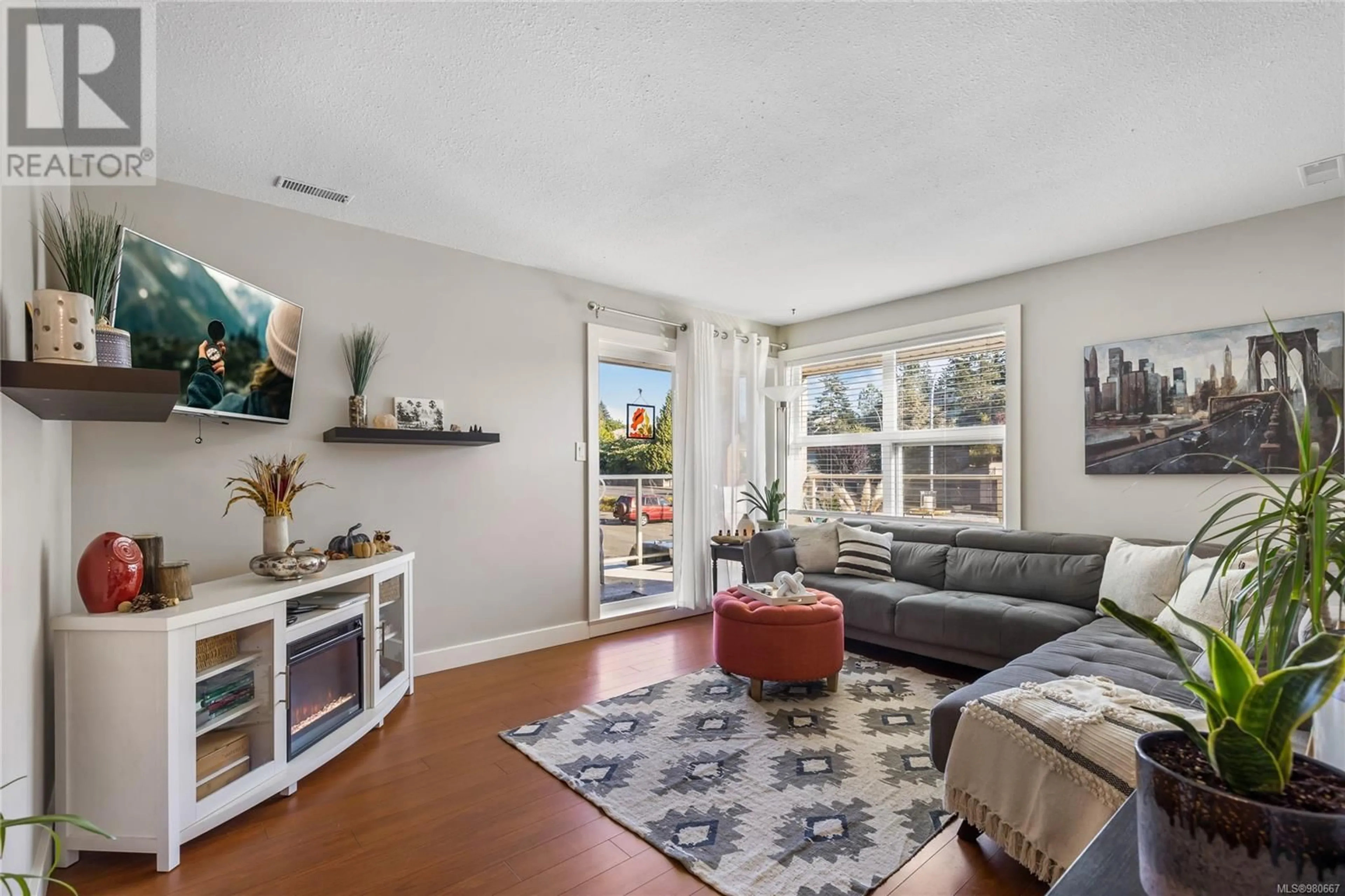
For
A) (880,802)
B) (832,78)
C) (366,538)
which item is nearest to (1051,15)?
(832,78)

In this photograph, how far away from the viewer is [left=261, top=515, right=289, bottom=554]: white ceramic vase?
8.25 feet

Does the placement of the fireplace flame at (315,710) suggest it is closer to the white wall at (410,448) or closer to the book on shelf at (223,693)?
the book on shelf at (223,693)

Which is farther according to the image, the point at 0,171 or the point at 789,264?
the point at 789,264

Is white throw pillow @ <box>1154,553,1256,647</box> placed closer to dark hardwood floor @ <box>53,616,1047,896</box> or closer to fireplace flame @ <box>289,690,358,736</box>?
dark hardwood floor @ <box>53,616,1047,896</box>

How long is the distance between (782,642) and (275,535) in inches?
90.8

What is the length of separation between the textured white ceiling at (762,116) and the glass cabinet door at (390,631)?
1.92 metres

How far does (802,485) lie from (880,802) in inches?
141

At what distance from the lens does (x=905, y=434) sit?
4801 mm

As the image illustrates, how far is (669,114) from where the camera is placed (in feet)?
7.50

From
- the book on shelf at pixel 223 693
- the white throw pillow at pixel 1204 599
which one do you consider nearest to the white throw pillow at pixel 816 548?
the white throw pillow at pixel 1204 599

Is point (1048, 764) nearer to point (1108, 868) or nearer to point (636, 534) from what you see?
point (1108, 868)

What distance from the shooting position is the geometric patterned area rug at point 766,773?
1879 millimetres

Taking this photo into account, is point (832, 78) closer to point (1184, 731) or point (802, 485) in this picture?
point (1184, 731)

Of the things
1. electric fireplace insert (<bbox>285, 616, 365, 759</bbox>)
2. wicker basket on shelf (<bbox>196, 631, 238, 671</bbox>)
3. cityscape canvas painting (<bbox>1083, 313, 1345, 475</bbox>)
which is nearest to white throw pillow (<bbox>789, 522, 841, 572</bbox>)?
cityscape canvas painting (<bbox>1083, 313, 1345, 475</bbox>)
